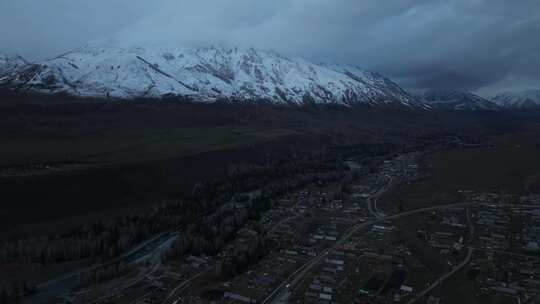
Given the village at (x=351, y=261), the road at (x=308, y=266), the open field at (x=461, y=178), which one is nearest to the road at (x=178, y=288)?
the village at (x=351, y=261)

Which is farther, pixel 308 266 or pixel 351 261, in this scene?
pixel 351 261

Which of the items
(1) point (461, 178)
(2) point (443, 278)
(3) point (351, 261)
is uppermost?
(1) point (461, 178)

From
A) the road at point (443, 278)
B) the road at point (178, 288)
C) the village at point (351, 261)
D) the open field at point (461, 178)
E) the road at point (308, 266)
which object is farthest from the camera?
the open field at point (461, 178)

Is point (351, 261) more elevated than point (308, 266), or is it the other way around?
point (351, 261)

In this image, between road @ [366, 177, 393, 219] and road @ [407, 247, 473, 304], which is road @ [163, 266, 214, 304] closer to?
road @ [407, 247, 473, 304]

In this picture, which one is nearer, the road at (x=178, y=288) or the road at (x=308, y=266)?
the road at (x=178, y=288)

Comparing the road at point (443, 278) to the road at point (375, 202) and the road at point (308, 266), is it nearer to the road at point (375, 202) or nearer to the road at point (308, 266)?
the road at point (308, 266)

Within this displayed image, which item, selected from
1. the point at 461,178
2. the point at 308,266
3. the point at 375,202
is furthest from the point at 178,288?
the point at 461,178

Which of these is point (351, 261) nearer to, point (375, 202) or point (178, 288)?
point (178, 288)

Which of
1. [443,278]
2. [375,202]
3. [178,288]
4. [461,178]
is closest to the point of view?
[178,288]

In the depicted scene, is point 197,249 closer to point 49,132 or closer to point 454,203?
point 454,203

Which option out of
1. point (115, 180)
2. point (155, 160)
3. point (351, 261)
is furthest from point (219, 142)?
point (351, 261)
